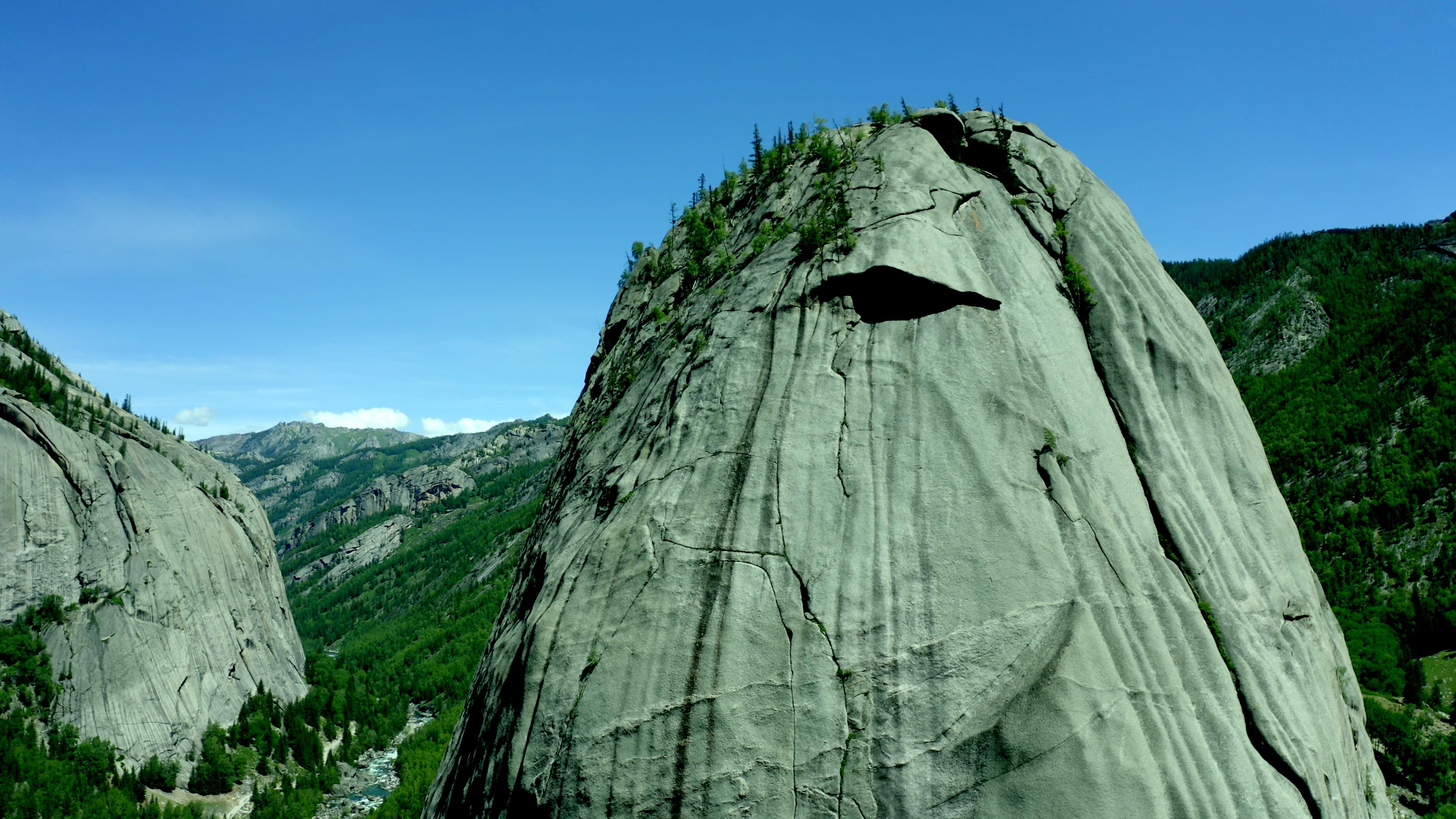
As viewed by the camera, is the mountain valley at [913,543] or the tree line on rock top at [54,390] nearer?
the mountain valley at [913,543]

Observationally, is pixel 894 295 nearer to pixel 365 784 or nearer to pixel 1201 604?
pixel 1201 604

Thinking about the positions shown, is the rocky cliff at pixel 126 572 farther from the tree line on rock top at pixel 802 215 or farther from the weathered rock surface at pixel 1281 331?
the weathered rock surface at pixel 1281 331

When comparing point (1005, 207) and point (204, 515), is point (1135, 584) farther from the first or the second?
point (204, 515)

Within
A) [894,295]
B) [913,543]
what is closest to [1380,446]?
[894,295]

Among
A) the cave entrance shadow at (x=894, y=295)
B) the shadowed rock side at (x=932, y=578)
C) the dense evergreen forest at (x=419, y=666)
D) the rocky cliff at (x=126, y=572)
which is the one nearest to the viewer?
the shadowed rock side at (x=932, y=578)

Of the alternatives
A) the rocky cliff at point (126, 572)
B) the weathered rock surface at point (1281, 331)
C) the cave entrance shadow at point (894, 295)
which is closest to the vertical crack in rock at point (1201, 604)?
the cave entrance shadow at point (894, 295)

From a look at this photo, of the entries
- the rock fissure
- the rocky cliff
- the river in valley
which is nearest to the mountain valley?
the rock fissure

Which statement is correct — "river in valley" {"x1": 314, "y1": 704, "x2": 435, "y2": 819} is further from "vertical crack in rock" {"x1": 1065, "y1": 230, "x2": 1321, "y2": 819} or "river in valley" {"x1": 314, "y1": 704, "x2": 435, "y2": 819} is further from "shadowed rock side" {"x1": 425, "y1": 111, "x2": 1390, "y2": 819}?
"vertical crack in rock" {"x1": 1065, "y1": 230, "x2": 1321, "y2": 819}
